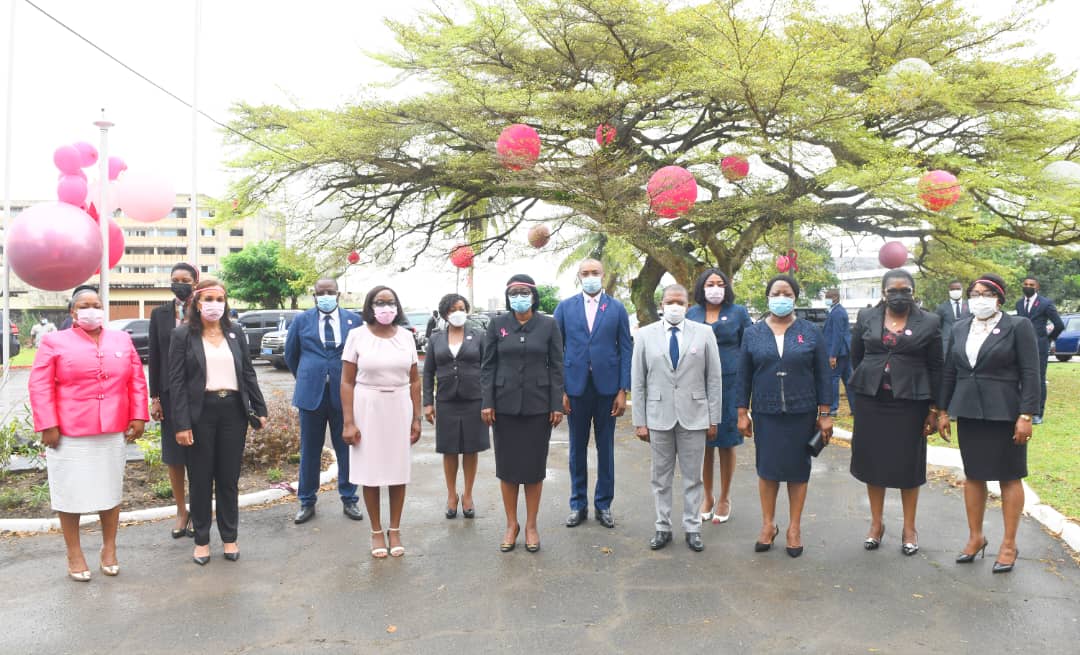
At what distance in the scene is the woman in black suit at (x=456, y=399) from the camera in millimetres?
6051

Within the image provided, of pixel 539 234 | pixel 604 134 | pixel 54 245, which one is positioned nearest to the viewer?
pixel 54 245

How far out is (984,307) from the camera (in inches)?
192

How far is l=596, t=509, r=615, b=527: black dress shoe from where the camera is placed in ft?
18.9

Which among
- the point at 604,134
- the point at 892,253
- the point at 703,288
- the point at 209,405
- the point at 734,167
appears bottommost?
the point at 209,405

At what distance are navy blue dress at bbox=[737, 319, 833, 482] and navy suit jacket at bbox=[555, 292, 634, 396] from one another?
105 centimetres

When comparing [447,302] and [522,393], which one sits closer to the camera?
[522,393]

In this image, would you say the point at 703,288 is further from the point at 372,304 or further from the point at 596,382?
the point at 372,304

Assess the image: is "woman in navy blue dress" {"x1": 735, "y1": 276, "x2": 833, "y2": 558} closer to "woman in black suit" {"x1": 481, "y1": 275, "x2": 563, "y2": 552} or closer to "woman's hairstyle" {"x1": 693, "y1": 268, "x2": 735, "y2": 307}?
"woman's hairstyle" {"x1": 693, "y1": 268, "x2": 735, "y2": 307}

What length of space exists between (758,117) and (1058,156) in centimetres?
629

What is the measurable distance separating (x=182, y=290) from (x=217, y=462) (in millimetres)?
1379

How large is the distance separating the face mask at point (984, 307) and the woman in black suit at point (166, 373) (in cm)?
565

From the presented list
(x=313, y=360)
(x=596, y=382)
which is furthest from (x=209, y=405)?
(x=596, y=382)

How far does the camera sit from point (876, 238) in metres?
15.0

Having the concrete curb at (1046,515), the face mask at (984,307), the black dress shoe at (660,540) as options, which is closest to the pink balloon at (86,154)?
the black dress shoe at (660,540)
